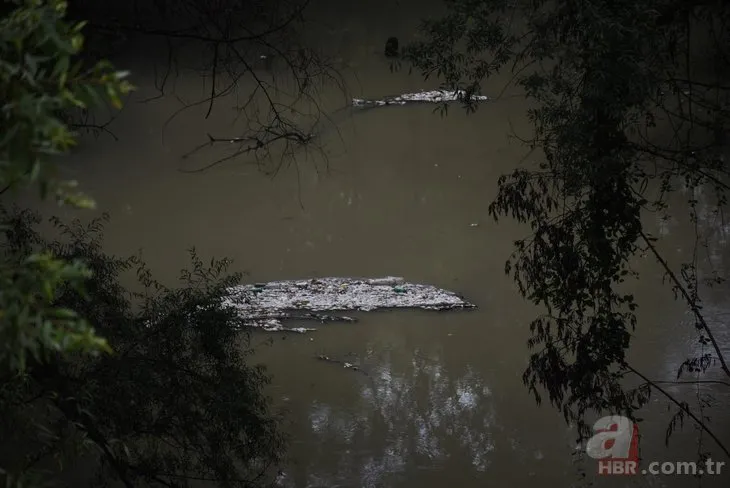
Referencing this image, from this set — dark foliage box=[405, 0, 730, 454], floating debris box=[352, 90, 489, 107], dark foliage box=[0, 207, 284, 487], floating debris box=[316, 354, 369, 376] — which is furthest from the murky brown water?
dark foliage box=[405, 0, 730, 454]

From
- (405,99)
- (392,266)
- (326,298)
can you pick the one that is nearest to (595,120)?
(326,298)

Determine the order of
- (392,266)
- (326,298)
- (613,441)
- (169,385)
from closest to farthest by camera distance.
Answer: (169,385) → (613,441) → (326,298) → (392,266)

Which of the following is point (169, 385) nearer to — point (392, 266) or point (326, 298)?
point (326, 298)

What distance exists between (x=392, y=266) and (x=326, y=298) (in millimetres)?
555

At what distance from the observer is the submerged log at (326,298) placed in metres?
4.59

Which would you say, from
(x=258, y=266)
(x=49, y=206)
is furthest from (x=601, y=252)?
(x=49, y=206)

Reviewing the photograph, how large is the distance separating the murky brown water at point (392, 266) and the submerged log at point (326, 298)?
0.32ft

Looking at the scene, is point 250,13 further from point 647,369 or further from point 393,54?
point 393,54

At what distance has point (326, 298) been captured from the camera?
4770 millimetres

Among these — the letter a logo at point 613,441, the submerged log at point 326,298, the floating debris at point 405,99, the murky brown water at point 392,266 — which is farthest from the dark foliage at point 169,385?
the floating debris at point 405,99

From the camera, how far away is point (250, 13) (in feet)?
9.45

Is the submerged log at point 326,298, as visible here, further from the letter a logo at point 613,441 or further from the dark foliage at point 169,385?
the letter a logo at point 613,441

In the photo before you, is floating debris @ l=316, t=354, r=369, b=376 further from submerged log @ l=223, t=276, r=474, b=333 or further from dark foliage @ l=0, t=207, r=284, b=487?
dark foliage @ l=0, t=207, r=284, b=487

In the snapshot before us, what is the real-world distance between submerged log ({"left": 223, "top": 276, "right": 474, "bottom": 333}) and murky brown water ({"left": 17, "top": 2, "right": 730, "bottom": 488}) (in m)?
0.10
